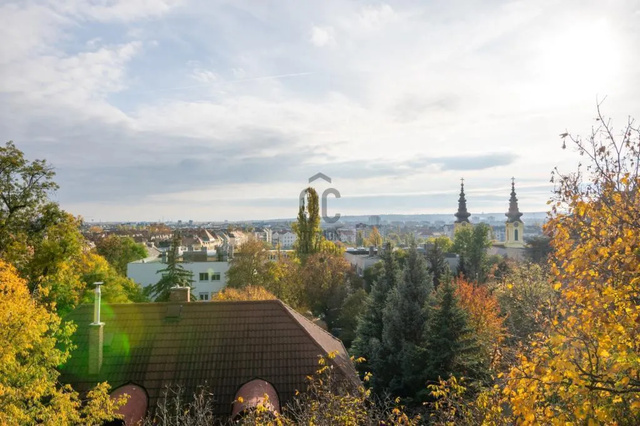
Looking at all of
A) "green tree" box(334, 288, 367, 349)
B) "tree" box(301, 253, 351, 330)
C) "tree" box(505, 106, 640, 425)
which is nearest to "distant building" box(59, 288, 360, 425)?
"tree" box(505, 106, 640, 425)

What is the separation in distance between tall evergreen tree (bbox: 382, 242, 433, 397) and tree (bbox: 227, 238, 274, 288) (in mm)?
16414

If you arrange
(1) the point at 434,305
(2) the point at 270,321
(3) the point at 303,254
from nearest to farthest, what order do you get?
1. (2) the point at 270,321
2. (1) the point at 434,305
3. (3) the point at 303,254

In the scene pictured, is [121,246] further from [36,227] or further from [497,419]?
[497,419]

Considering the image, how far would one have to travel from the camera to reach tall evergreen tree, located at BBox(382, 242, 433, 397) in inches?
696

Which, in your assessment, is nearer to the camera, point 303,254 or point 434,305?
point 434,305

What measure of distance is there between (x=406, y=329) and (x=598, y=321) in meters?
14.5

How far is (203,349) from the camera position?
1391 centimetres

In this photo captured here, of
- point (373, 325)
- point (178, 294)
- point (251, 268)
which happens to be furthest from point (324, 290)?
point (178, 294)

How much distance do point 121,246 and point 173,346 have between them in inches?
1544

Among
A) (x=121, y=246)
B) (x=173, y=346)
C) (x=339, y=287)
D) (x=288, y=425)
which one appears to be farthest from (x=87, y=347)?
(x=121, y=246)

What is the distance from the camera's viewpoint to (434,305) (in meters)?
21.2

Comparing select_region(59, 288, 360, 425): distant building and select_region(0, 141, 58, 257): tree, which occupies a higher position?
select_region(0, 141, 58, 257): tree

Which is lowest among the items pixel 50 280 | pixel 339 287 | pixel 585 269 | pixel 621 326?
pixel 339 287

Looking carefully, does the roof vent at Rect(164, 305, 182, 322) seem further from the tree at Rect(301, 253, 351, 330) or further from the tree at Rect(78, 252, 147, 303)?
the tree at Rect(301, 253, 351, 330)
